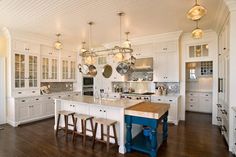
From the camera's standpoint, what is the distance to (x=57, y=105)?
4.22 m

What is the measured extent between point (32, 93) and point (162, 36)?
4.79 metres

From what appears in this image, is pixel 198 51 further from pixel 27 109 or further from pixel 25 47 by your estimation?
pixel 27 109

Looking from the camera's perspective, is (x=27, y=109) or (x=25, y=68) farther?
(x=25, y=68)

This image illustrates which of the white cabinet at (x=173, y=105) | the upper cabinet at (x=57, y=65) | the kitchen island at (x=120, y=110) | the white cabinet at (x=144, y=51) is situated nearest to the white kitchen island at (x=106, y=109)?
the kitchen island at (x=120, y=110)

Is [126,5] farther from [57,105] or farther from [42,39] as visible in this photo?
[42,39]

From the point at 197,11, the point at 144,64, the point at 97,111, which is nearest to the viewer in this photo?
the point at 197,11

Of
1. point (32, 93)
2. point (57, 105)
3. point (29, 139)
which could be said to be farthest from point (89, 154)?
point (32, 93)

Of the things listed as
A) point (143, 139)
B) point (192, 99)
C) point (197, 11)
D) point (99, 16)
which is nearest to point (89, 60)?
point (99, 16)

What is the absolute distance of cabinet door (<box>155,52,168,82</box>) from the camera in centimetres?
502

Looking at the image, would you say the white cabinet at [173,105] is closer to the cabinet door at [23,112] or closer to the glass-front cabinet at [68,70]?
the glass-front cabinet at [68,70]

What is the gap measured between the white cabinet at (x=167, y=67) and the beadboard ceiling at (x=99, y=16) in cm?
79

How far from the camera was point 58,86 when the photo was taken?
6316 millimetres

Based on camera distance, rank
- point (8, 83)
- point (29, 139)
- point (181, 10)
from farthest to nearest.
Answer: point (8, 83)
point (29, 139)
point (181, 10)

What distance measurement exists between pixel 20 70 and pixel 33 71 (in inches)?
16.1
